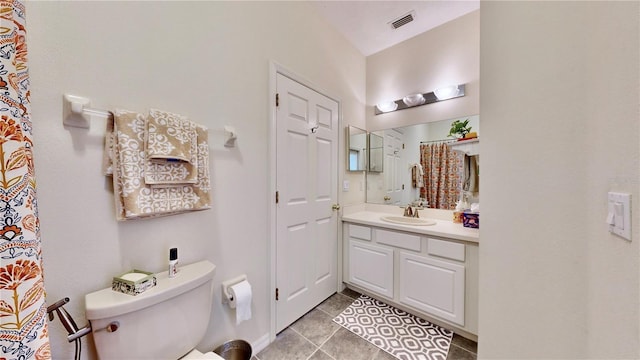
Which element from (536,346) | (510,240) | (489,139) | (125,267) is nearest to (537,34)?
(489,139)

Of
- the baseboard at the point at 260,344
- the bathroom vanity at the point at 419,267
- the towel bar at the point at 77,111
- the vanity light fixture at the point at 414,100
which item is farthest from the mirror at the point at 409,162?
the towel bar at the point at 77,111

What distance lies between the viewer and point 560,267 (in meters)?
0.67

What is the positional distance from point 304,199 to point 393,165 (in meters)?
1.18

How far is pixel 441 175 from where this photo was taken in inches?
83.5

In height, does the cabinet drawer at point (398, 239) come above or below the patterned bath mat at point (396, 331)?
above

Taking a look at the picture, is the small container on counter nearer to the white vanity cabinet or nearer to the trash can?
the white vanity cabinet

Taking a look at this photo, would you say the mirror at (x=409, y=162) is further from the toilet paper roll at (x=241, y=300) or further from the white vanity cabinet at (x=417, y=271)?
the toilet paper roll at (x=241, y=300)

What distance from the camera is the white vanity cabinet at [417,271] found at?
5.08 feet

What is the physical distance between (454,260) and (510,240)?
0.86 meters

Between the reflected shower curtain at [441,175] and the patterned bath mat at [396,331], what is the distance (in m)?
1.06

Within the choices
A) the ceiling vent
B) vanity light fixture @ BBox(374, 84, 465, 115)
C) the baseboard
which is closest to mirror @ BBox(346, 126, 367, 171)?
vanity light fixture @ BBox(374, 84, 465, 115)

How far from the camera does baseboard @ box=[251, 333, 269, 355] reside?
1.46 metres

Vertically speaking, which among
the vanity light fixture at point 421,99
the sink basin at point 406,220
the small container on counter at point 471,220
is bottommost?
the sink basin at point 406,220

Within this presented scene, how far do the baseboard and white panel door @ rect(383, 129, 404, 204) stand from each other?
5.75 ft
